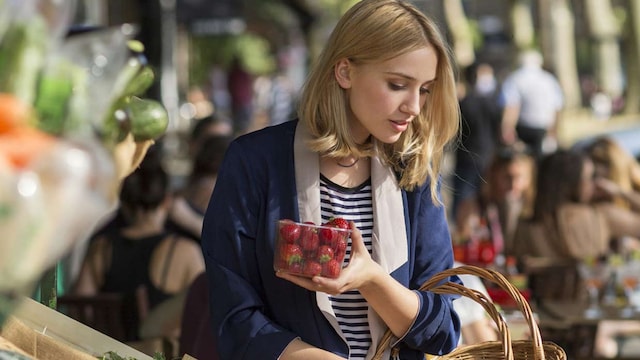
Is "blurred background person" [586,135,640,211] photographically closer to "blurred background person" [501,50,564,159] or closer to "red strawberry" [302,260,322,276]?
"blurred background person" [501,50,564,159]

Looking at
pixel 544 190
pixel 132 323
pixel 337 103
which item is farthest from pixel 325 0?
pixel 337 103

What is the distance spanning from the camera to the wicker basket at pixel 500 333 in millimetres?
2387

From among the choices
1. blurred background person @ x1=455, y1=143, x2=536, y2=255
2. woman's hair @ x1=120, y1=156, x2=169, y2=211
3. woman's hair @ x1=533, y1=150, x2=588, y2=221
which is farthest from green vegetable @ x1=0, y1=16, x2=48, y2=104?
blurred background person @ x1=455, y1=143, x2=536, y2=255

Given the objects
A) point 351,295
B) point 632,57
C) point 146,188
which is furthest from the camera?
point 632,57

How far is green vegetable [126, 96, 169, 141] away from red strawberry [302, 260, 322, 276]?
586 millimetres

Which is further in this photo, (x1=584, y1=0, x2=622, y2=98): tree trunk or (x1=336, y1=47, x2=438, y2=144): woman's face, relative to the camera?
(x1=584, y1=0, x2=622, y2=98): tree trunk

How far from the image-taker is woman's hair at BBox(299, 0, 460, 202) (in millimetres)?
2459

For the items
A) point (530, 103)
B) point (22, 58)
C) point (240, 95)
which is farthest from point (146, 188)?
point (240, 95)

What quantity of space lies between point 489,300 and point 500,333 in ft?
0.29

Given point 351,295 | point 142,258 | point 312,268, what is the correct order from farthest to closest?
1. point 142,258
2. point 351,295
3. point 312,268

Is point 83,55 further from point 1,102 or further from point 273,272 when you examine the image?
point 273,272

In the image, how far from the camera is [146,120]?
2.65 meters

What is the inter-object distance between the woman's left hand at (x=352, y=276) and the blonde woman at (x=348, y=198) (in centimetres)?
9

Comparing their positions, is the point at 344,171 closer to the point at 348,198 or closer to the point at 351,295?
the point at 348,198
